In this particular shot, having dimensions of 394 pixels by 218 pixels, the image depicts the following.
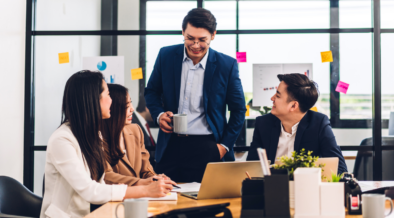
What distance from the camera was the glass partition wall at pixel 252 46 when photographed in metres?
3.25

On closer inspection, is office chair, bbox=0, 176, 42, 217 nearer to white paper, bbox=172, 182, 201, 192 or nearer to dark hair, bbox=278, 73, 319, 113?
white paper, bbox=172, 182, 201, 192

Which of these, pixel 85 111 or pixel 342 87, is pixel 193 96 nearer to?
pixel 85 111

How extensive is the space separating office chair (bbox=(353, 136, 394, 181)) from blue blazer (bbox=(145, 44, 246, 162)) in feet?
4.83

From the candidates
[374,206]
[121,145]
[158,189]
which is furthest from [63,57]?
[374,206]

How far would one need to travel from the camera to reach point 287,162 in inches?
51.1

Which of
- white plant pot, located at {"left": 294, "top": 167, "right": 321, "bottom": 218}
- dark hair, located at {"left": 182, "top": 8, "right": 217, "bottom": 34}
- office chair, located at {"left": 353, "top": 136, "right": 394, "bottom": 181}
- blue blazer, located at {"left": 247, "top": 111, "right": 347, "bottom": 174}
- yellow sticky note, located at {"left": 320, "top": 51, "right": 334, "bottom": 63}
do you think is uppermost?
dark hair, located at {"left": 182, "top": 8, "right": 217, "bottom": 34}

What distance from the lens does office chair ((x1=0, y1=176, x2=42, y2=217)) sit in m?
1.71

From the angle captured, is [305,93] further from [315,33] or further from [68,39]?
[68,39]

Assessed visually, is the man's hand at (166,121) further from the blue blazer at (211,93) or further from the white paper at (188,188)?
the white paper at (188,188)

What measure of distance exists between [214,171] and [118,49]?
2214 millimetres

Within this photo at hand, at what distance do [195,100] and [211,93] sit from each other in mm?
115

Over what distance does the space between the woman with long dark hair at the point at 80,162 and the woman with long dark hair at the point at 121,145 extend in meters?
0.19

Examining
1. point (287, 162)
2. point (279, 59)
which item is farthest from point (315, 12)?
point (287, 162)

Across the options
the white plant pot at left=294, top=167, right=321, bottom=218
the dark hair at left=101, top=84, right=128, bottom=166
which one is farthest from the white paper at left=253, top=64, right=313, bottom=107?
the white plant pot at left=294, top=167, right=321, bottom=218
